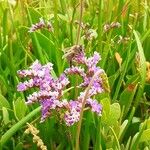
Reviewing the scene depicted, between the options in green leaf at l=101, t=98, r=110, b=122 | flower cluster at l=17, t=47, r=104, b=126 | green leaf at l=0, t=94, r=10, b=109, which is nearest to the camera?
flower cluster at l=17, t=47, r=104, b=126

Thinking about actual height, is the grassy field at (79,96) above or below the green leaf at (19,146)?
above

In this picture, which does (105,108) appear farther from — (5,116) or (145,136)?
(5,116)

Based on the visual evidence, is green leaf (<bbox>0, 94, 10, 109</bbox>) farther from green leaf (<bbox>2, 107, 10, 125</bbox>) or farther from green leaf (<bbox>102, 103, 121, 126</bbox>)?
green leaf (<bbox>102, 103, 121, 126</bbox>)

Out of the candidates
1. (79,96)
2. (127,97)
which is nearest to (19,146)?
(79,96)

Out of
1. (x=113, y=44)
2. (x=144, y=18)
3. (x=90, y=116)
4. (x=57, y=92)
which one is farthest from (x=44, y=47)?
(x=57, y=92)

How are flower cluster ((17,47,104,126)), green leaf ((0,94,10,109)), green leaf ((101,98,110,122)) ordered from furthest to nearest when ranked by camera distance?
1. green leaf ((0,94,10,109))
2. green leaf ((101,98,110,122))
3. flower cluster ((17,47,104,126))

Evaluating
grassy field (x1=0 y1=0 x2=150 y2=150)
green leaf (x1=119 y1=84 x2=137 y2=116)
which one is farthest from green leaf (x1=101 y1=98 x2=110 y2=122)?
green leaf (x1=119 y1=84 x2=137 y2=116)

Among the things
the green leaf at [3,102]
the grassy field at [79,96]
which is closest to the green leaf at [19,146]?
the grassy field at [79,96]

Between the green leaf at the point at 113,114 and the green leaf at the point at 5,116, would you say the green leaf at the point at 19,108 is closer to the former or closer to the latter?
the green leaf at the point at 5,116

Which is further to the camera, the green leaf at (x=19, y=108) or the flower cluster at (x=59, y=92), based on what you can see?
the green leaf at (x=19, y=108)
